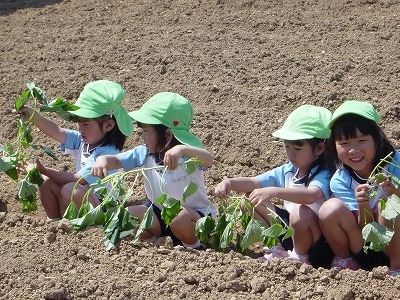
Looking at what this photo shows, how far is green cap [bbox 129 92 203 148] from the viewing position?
17.3 feet

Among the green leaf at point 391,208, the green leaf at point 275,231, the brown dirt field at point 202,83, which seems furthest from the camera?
the green leaf at point 275,231

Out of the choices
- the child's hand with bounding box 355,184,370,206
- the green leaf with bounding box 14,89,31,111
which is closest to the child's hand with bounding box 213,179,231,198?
the child's hand with bounding box 355,184,370,206

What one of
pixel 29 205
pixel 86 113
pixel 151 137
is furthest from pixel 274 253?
pixel 29 205

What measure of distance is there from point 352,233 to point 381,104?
6.84 feet

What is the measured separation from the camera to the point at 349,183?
4.90 m

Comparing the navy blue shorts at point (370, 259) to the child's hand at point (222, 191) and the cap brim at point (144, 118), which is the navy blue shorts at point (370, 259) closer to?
the child's hand at point (222, 191)

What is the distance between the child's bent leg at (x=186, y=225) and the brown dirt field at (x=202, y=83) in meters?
0.27

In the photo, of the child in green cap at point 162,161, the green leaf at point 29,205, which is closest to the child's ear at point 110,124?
the child in green cap at point 162,161

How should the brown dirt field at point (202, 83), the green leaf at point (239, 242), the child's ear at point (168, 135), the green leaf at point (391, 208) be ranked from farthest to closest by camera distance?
the child's ear at point (168, 135)
the green leaf at point (239, 242)
the green leaf at point (391, 208)
the brown dirt field at point (202, 83)

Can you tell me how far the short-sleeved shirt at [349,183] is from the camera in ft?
15.9

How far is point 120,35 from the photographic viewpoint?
8.62 metres

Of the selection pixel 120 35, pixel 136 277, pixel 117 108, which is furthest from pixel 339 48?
pixel 136 277

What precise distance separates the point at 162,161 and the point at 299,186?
2.44ft

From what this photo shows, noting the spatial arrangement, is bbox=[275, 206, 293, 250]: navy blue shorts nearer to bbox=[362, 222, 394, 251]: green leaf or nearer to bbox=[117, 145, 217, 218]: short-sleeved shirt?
bbox=[117, 145, 217, 218]: short-sleeved shirt
